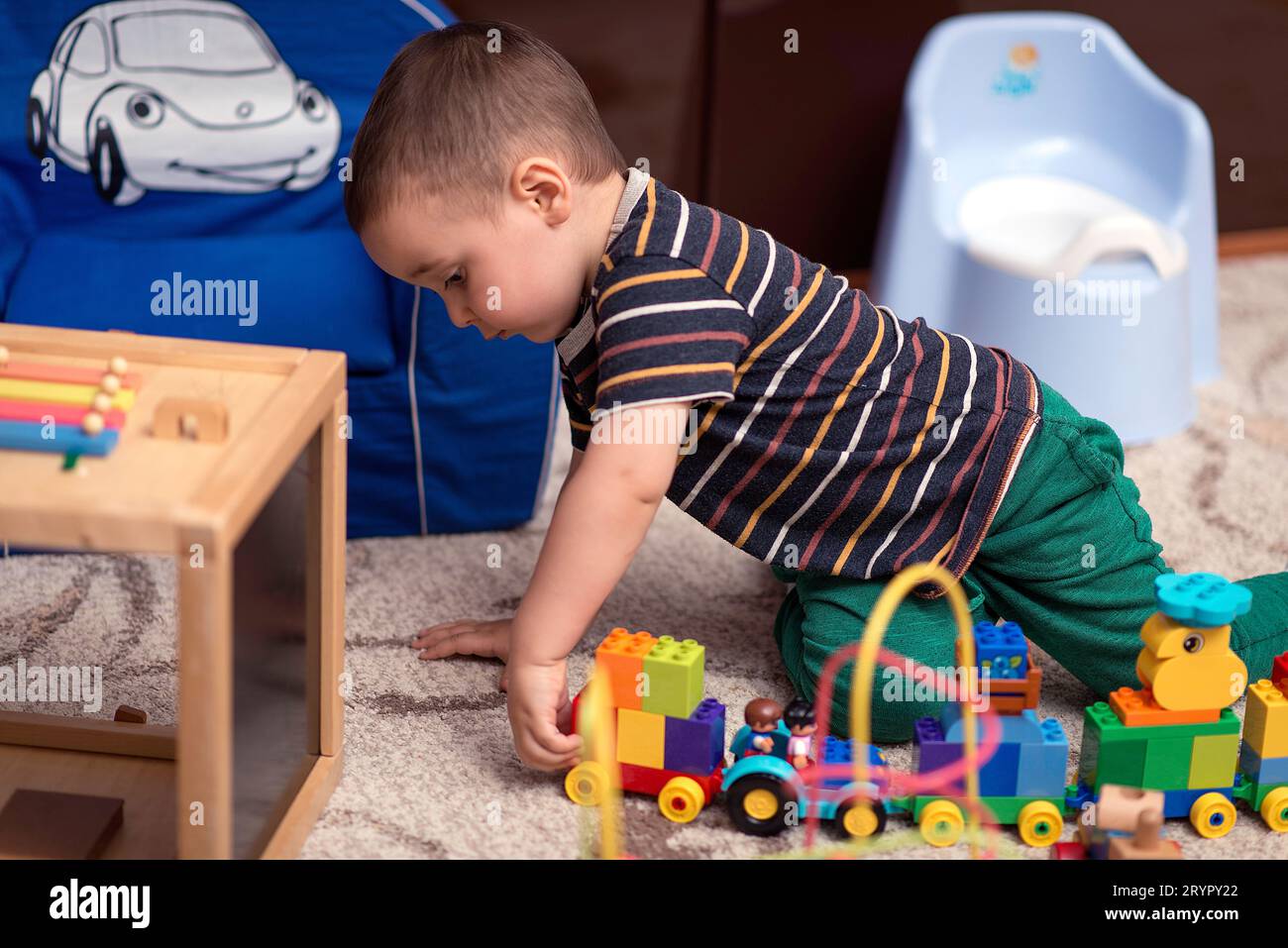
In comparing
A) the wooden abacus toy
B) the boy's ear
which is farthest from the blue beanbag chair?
the wooden abacus toy

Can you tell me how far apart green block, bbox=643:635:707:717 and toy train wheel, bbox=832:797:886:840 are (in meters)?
0.12

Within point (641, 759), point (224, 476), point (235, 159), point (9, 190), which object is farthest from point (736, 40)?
point (224, 476)

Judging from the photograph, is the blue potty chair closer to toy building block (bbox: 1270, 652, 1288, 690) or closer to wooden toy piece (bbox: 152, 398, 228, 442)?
toy building block (bbox: 1270, 652, 1288, 690)

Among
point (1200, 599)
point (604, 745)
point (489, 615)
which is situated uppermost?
point (1200, 599)

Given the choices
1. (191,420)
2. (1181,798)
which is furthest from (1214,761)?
(191,420)

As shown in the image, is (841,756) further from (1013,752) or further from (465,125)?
(465,125)

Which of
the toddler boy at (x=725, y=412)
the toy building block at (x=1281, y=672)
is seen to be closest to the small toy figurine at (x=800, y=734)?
the toddler boy at (x=725, y=412)

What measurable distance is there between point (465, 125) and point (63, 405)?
12.1 inches

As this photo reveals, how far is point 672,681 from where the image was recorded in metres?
1.01

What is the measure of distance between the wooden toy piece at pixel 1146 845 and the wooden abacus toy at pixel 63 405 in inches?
25.2

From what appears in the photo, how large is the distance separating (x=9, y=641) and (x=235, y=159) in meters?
0.50

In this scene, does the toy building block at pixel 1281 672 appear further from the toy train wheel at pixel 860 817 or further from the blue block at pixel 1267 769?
the toy train wheel at pixel 860 817

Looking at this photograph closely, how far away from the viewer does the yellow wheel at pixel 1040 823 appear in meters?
1.01

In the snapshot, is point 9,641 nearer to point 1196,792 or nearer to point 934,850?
point 934,850
